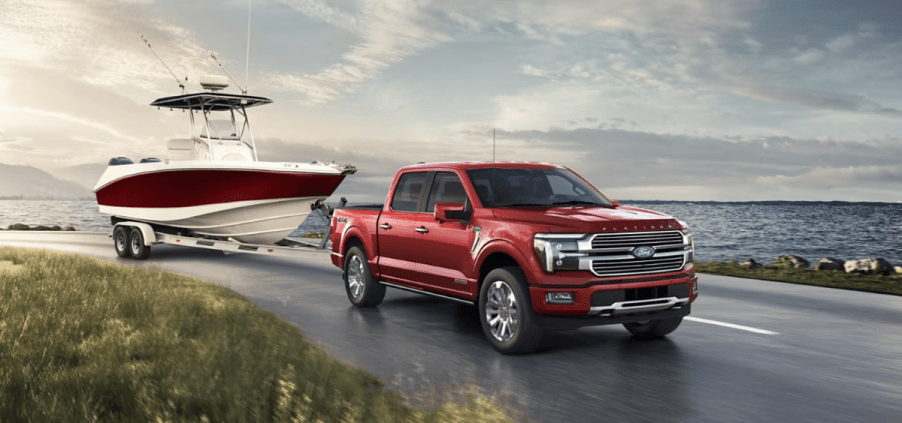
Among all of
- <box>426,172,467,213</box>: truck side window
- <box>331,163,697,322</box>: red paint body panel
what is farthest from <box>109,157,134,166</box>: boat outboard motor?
<box>426,172,467,213</box>: truck side window

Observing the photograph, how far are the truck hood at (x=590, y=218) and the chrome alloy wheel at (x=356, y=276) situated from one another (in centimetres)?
319

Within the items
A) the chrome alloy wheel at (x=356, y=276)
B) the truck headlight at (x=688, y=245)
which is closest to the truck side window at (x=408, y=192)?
the chrome alloy wheel at (x=356, y=276)

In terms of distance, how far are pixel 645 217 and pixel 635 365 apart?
152cm

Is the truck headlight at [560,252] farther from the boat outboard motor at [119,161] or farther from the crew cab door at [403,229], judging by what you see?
the boat outboard motor at [119,161]

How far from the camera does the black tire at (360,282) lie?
33.6ft

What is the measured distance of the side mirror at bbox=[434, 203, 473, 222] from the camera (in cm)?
812

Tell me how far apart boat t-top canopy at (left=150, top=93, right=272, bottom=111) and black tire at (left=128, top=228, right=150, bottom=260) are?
11.4ft

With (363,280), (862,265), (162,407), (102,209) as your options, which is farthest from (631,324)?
(102,209)

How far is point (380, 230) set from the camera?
991cm

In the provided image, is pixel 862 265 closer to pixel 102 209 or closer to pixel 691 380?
pixel 691 380

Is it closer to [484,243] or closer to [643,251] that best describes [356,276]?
[484,243]

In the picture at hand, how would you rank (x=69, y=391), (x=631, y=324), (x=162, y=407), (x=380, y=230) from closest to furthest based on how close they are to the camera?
(x=162, y=407) → (x=69, y=391) → (x=631, y=324) → (x=380, y=230)

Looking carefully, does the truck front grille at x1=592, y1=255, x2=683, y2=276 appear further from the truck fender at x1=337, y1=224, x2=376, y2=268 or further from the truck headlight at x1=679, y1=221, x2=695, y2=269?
the truck fender at x1=337, y1=224, x2=376, y2=268

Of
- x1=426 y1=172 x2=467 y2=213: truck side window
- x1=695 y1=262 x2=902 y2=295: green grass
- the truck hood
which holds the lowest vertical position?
x1=695 y1=262 x2=902 y2=295: green grass
